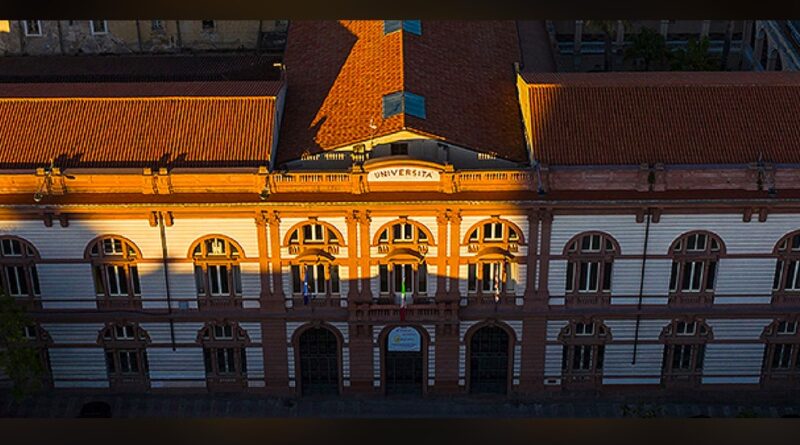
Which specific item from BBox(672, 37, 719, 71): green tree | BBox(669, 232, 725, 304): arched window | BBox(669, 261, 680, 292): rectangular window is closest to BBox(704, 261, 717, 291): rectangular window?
BBox(669, 232, 725, 304): arched window

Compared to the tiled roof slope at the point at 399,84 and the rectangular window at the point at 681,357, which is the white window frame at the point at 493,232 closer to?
the tiled roof slope at the point at 399,84

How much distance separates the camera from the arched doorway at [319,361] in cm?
5716

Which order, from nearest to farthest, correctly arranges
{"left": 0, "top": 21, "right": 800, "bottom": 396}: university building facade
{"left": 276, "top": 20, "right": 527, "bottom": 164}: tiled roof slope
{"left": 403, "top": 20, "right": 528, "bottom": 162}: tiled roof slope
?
{"left": 0, "top": 21, "right": 800, "bottom": 396}: university building facade
{"left": 276, "top": 20, "right": 527, "bottom": 164}: tiled roof slope
{"left": 403, "top": 20, "right": 528, "bottom": 162}: tiled roof slope

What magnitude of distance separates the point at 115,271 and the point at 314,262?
988 cm

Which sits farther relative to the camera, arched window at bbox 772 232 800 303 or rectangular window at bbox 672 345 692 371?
rectangular window at bbox 672 345 692 371

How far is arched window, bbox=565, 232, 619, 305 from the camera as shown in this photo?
5347cm

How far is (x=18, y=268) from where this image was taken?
178 feet

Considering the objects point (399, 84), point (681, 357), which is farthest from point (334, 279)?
point (681, 357)

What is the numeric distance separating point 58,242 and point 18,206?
109 inches

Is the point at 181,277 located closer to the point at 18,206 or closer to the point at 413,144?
the point at 18,206

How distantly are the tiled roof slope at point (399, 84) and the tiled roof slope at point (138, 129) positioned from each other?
209 centimetres

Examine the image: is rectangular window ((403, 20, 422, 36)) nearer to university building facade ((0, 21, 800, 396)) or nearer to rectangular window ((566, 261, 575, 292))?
university building facade ((0, 21, 800, 396))

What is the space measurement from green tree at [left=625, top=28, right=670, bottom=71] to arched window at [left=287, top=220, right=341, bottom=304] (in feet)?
117

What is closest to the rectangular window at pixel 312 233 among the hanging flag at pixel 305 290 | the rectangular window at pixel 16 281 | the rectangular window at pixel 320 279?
the rectangular window at pixel 320 279
